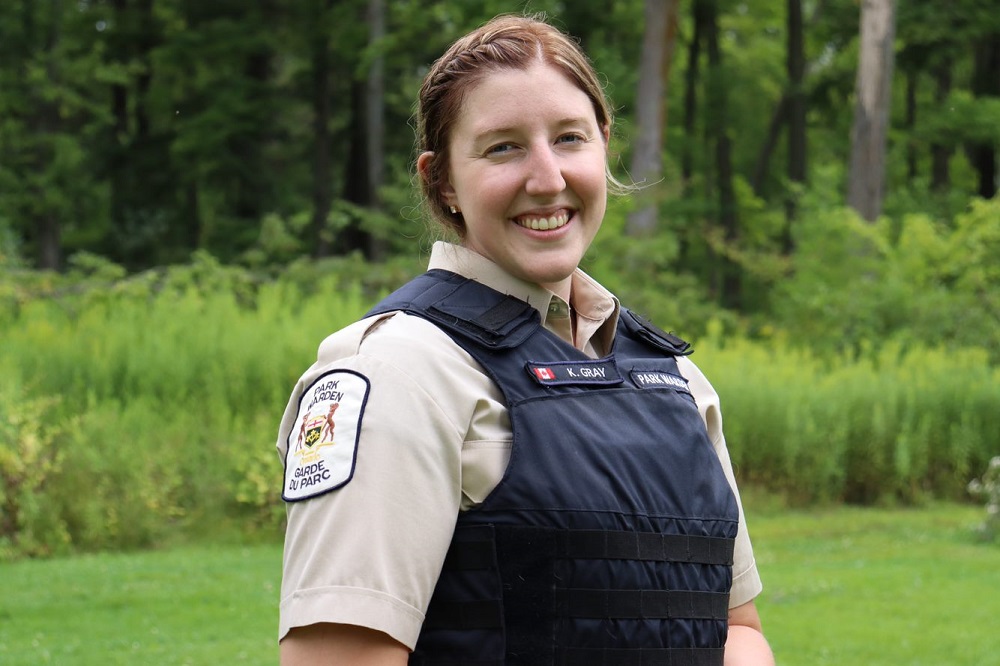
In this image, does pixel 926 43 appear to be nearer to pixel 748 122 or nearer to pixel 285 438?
pixel 748 122

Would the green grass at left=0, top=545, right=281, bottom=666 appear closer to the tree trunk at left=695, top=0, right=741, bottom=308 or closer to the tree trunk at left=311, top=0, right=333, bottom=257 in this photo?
the tree trunk at left=311, top=0, right=333, bottom=257

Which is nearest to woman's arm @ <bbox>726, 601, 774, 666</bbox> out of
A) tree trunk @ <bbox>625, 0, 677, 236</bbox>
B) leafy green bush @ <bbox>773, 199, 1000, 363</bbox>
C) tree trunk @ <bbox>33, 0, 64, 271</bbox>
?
leafy green bush @ <bbox>773, 199, 1000, 363</bbox>

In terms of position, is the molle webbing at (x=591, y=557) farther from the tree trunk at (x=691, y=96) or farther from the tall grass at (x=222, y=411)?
the tree trunk at (x=691, y=96)

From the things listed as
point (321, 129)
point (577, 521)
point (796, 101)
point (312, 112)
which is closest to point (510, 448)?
point (577, 521)

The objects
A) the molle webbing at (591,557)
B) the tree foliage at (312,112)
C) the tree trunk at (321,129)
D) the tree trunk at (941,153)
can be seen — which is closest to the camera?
the molle webbing at (591,557)

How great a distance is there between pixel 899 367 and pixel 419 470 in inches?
469

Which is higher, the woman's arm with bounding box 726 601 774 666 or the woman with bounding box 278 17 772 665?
the woman with bounding box 278 17 772 665

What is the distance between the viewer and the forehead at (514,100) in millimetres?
1854

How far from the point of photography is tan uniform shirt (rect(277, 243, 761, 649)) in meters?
1.55

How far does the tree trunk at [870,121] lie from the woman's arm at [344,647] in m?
17.1

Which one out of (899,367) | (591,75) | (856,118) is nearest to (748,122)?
(856,118)

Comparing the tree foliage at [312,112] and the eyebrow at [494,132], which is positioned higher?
the eyebrow at [494,132]

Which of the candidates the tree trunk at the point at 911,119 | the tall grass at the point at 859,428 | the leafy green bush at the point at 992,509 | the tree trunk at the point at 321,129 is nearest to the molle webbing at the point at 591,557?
the leafy green bush at the point at 992,509

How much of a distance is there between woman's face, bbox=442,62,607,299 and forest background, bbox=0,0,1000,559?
315 millimetres
